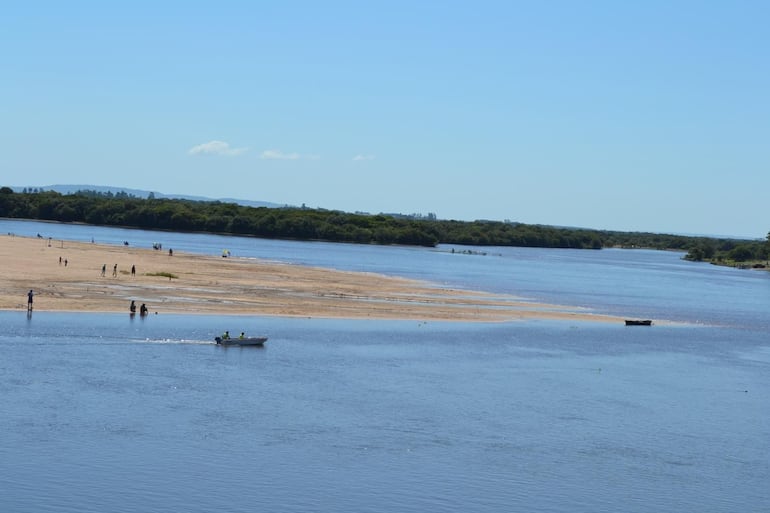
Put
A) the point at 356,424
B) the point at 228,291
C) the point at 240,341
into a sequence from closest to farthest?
the point at 356,424 → the point at 240,341 → the point at 228,291

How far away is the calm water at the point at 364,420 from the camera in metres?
26.6

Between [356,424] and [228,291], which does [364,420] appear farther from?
[228,291]

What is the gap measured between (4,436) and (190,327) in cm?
2307

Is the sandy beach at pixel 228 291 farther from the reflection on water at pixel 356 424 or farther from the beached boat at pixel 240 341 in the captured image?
the beached boat at pixel 240 341

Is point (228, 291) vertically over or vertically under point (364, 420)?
over

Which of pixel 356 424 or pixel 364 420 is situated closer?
pixel 356 424

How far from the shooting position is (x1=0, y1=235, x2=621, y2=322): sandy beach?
5972 cm

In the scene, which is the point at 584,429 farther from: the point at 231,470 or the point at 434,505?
the point at 231,470

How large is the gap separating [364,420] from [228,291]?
3767 centimetres

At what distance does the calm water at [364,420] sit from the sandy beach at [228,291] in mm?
4802

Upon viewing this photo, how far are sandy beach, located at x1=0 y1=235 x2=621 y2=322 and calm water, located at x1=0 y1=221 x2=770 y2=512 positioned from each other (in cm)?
480

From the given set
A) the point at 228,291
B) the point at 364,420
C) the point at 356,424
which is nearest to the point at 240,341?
the point at 364,420

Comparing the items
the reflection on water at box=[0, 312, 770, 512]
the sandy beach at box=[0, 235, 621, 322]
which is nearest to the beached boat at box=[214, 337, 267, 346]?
the reflection on water at box=[0, 312, 770, 512]

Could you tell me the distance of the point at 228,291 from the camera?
70188mm
